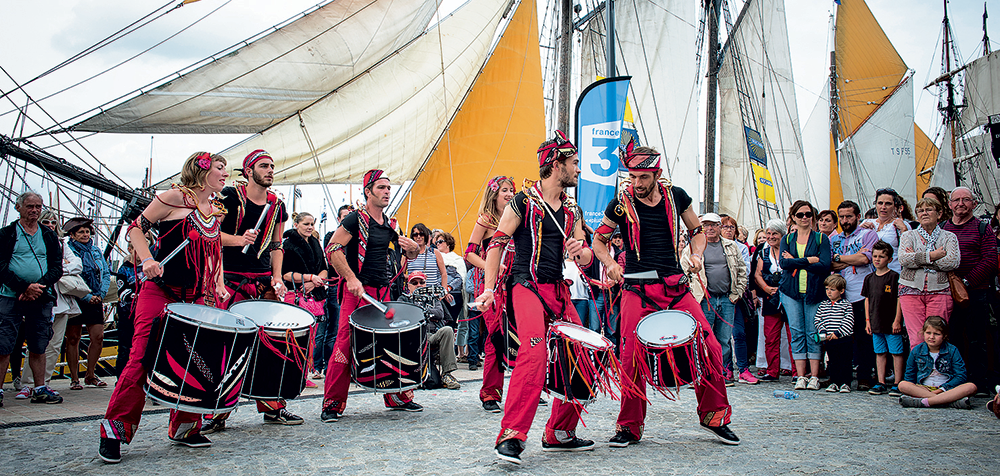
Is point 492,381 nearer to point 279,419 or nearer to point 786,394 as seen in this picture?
point 279,419

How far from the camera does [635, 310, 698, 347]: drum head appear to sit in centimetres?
404

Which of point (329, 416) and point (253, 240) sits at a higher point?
point (253, 240)

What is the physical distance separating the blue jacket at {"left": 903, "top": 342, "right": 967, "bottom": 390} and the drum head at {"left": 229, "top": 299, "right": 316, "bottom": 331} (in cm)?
553

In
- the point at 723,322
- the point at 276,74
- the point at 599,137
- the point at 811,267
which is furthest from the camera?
the point at 276,74

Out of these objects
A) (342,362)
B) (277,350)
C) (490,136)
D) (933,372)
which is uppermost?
(490,136)

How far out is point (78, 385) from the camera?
7.27 m

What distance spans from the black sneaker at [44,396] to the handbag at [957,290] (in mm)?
8458

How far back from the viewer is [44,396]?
612 cm

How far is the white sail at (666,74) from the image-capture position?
24641 mm

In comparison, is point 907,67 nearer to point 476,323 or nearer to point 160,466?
point 476,323

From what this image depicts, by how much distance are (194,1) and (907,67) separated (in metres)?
43.1

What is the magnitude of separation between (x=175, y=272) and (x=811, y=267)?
632 cm

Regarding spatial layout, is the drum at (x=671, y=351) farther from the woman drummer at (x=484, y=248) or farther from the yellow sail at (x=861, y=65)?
the yellow sail at (x=861, y=65)

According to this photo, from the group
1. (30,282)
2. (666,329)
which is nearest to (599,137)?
(666,329)
